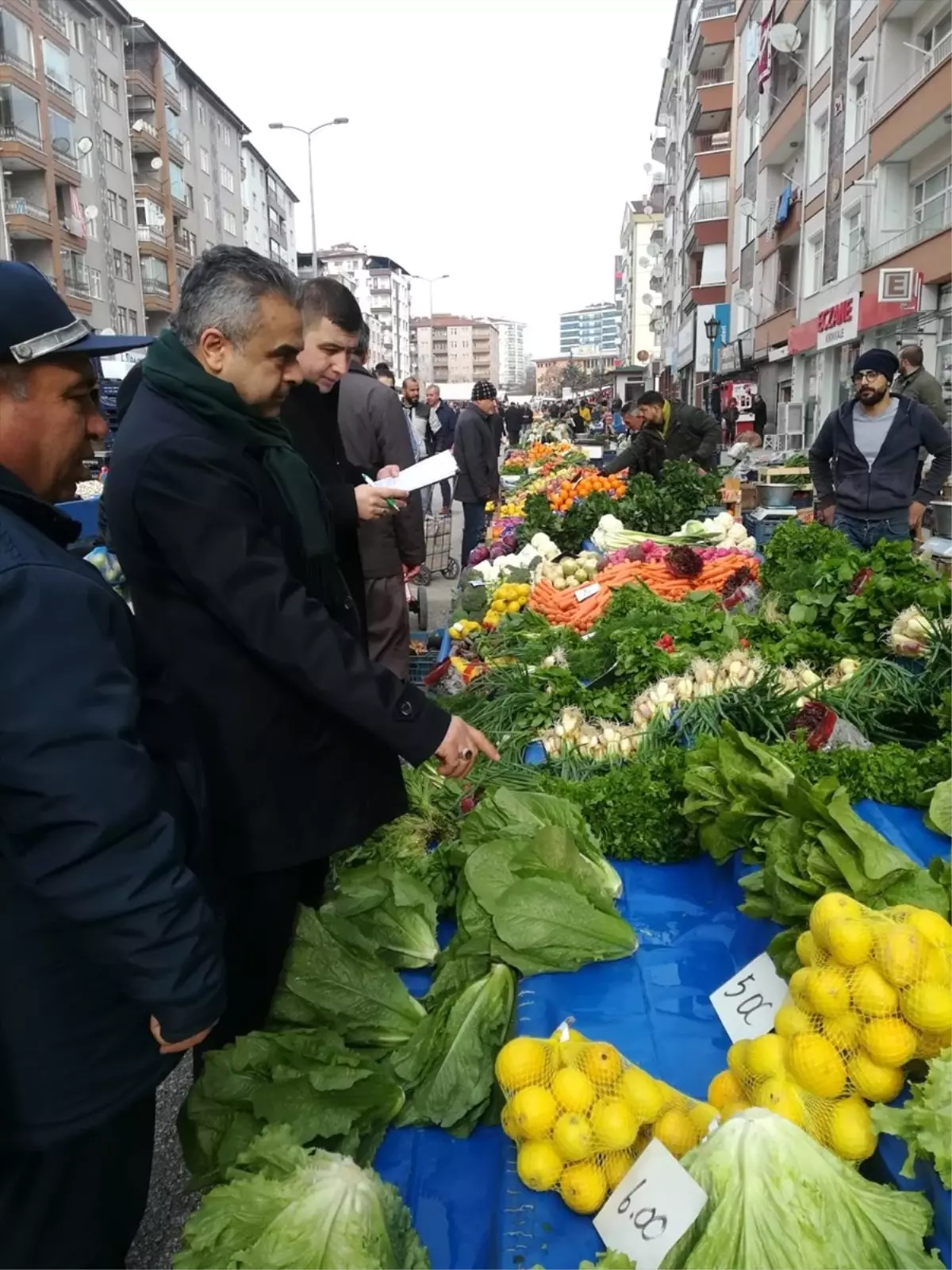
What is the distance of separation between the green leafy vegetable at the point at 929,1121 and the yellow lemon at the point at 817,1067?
0.08 metres

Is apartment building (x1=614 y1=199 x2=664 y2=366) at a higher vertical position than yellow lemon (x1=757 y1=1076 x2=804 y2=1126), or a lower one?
higher

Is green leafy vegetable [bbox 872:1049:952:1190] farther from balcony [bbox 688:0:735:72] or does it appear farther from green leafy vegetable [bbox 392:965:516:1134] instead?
balcony [bbox 688:0:735:72]

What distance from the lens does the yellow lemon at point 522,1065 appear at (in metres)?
1.75

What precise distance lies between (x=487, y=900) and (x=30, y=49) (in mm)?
46845

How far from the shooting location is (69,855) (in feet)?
4.52

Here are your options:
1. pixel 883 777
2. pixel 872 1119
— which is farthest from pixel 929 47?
pixel 872 1119

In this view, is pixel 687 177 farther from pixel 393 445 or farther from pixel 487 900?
pixel 487 900

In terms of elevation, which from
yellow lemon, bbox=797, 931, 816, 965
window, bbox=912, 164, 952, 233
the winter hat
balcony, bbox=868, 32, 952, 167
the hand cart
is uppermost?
balcony, bbox=868, 32, 952, 167

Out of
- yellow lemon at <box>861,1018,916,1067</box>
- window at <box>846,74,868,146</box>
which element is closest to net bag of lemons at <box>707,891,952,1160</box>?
yellow lemon at <box>861,1018,916,1067</box>

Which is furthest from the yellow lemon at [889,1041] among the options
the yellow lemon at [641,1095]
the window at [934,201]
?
the window at [934,201]

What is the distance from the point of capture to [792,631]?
13.2 ft

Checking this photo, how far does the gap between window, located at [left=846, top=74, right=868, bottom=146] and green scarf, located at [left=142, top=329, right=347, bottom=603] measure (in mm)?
24166

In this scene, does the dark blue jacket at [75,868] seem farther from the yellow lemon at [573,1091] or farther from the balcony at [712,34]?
the balcony at [712,34]

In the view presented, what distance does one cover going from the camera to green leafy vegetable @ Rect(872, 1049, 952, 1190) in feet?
4.44
